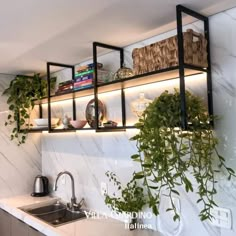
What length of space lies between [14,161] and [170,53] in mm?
2171

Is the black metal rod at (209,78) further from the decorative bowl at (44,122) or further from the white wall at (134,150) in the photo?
the decorative bowl at (44,122)

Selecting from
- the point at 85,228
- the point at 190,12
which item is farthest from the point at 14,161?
the point at 190,12

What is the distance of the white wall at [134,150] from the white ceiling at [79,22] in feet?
0.54

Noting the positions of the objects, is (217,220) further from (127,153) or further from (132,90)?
(132,90)

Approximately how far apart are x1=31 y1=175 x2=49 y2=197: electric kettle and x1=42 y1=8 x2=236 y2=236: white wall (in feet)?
0.32

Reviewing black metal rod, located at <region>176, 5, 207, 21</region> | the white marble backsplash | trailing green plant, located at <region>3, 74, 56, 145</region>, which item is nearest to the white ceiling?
black metal rod, located at <region>176, 5, 207, 21</region>

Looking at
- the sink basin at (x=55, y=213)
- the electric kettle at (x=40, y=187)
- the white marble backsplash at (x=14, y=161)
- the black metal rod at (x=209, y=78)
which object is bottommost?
the sink basin at (x=55, y=213)

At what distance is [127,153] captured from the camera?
81.4 inches

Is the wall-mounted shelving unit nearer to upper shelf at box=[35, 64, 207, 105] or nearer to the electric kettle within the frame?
upper shelf at box=[35, 64, 207, 105]

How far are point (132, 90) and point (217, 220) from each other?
104cm

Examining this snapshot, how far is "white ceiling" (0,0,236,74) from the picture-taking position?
4.58ft

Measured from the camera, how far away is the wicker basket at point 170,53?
1441 mm

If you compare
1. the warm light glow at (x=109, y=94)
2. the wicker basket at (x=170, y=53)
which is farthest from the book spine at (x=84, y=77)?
the wicker basket at (x=170, y=53)

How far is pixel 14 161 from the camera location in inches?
115
